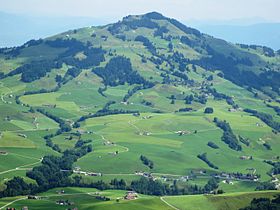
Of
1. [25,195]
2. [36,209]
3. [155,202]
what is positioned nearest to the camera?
[36,209]

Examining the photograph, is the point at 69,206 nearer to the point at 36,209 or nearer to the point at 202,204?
the point at 36,209

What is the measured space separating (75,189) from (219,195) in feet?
158

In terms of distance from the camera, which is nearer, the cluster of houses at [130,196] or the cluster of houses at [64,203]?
the cluster of houses at [64,203]

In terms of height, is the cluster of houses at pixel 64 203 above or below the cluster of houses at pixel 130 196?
above

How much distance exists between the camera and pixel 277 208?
538ft

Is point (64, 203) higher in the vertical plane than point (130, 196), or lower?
higher

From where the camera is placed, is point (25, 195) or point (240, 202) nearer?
point (240, 202)

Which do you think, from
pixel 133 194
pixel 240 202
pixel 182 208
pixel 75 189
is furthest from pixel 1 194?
pixel 240 202

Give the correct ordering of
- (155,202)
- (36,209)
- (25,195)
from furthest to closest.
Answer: (25,195) < (155,202) < (36,209)

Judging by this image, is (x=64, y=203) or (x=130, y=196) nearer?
(x=64, y=203)

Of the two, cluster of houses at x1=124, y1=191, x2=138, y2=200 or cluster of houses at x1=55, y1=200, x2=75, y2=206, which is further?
cluster of houses at x1=124, y1=191, x2=138, y2=200

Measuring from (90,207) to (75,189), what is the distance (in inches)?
1183

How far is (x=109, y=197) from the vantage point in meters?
185

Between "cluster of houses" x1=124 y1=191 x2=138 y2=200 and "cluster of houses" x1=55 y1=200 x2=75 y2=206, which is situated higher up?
"cluster of houses" x1=55 y1=200 x2=75 y2=206
